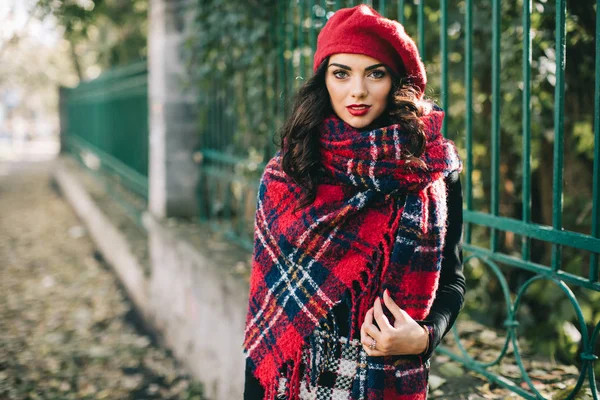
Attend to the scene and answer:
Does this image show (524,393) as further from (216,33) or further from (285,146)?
(216,33)

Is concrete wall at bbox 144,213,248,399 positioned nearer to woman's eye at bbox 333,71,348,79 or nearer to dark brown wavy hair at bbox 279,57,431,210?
dark brown wavy hair at bbox 279,57,431,210

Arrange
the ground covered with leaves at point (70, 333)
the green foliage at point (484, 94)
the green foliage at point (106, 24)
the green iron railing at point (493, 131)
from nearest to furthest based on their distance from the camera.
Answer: the green iron railing at point (493, 131), the green foliage at point (484, 94), the ground covered with leaves at point (70, 333), the green foliage at point (106, 24)

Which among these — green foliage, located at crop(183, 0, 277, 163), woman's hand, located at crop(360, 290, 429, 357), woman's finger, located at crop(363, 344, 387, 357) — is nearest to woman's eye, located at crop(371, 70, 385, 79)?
woman's hand, located at crop(360, 290, 429, 357)

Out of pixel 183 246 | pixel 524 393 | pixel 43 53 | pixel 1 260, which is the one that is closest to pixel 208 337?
pixel 183 246

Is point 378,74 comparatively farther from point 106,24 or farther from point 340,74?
point 106,24

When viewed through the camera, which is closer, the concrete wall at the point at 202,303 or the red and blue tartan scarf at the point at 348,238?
the red and blue tartan scarf at the point at 348,238

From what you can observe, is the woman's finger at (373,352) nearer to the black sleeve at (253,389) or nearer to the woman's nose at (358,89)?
the black sleeve at (253,389)

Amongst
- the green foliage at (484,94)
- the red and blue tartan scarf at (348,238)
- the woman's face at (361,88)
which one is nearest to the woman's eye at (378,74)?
the woman's face at (361,88)

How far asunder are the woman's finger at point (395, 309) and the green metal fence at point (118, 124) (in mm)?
4661

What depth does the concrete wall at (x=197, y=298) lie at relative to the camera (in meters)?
3.29

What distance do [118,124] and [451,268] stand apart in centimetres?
666

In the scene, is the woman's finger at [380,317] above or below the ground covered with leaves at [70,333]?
above

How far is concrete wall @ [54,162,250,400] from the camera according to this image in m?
3.29

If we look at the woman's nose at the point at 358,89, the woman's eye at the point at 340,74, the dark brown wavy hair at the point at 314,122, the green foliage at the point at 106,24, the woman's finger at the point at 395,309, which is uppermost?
the green foliage at the point at 106,24
